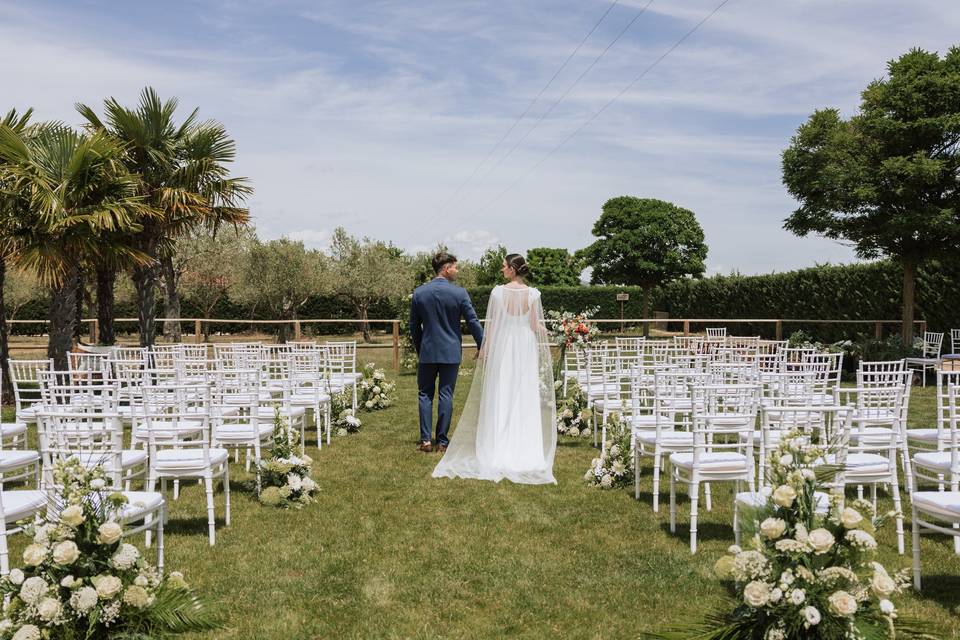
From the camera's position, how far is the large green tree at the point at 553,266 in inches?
2339

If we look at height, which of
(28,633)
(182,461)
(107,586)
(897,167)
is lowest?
(28,633)

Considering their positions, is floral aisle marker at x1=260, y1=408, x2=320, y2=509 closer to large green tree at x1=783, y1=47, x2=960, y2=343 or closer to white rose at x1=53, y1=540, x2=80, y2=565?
white rose at x1=53, y1=540, x2=80, y2=565

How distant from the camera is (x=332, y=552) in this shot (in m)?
4.59

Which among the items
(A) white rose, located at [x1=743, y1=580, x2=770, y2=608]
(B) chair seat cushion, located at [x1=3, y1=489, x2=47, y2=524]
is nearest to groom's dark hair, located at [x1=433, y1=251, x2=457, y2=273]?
(B) chair seat cushion, located at [x1=3, y1=489, x2=47, y2=524]

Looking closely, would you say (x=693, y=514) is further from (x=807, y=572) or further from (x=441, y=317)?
(x=441, y=317)

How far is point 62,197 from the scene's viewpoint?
9.77 m

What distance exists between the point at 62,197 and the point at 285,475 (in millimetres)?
6142

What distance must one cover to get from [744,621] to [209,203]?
34.9 ft

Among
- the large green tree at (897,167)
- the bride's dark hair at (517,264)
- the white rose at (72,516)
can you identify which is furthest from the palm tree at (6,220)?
the large green tree at (897,167)

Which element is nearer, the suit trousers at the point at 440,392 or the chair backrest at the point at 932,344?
the suit trousers at the point at 440,392

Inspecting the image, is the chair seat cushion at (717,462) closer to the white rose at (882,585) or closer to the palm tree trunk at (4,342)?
the white rose at (882,585)

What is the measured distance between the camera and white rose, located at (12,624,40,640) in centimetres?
269

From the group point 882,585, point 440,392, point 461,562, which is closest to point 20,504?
point 461,562

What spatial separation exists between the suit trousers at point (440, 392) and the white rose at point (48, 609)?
192 inches
